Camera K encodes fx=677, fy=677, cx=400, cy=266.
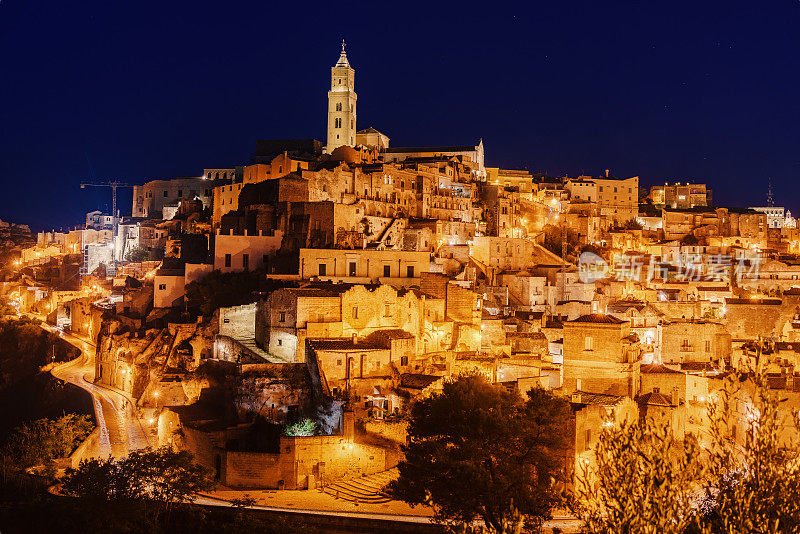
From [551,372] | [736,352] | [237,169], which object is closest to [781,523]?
[551,372]

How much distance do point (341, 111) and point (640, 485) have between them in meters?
68.2

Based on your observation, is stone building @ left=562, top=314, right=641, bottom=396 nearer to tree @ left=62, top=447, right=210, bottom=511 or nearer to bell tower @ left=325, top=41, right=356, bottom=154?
tree @ left=62, top=447, right=210, bottom=511

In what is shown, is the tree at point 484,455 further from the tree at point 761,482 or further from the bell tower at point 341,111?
the bell tower at point 341,111

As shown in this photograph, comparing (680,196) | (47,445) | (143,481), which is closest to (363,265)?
(47,445)

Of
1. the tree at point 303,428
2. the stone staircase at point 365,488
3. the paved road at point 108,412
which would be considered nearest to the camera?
the stone staircase at point 365,488

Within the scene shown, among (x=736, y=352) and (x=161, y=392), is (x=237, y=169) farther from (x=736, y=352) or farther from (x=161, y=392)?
(x=736, y=352)

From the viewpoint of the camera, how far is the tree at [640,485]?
1165 centimetres

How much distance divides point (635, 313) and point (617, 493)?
2966 centimetres

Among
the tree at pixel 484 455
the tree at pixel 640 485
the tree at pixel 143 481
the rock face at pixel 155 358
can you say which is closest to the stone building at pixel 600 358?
the tree at pixel 484 455

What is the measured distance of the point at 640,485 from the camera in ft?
40.9

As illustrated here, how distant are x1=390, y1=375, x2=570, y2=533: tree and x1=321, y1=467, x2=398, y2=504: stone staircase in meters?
2.63

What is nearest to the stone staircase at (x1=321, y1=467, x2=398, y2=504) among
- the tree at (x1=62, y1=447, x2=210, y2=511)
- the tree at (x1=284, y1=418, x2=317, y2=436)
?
the tree at (x1=284, y1=418, x2=317, y2=436)

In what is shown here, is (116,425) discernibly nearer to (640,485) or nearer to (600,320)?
(600,320)

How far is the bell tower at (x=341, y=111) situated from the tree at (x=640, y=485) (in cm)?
6458
